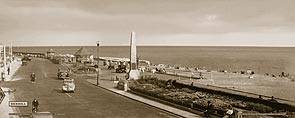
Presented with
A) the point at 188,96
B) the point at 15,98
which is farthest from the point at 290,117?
the point at 15,98

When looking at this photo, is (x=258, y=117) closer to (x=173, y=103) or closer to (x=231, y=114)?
(x=231, y=114)

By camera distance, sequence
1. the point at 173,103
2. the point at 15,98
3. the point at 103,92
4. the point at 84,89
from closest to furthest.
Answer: the point at 173,103 → the point at 15,98 → the point at 103,92 → the point at 84,89

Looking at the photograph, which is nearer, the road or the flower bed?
the road

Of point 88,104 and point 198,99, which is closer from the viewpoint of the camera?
point 88,104

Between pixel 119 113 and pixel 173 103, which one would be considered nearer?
pixel 119 113

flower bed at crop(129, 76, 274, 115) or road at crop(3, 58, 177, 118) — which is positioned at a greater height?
flower bed at crop(129, 76, 274, 115)

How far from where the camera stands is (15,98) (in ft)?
121

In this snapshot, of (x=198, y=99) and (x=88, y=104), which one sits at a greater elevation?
(x=198, y=99)

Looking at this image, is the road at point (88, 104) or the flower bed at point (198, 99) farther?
the flower bed at point (198, 99)

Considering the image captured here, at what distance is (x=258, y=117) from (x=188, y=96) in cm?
1119

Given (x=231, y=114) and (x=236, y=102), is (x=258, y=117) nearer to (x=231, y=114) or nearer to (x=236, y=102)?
(x=231, y=114)

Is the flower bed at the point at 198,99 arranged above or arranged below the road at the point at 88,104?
above

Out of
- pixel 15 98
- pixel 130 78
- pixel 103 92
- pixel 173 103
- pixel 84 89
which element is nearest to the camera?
pixel 173 103

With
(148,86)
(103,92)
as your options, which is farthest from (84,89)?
(148,86)
